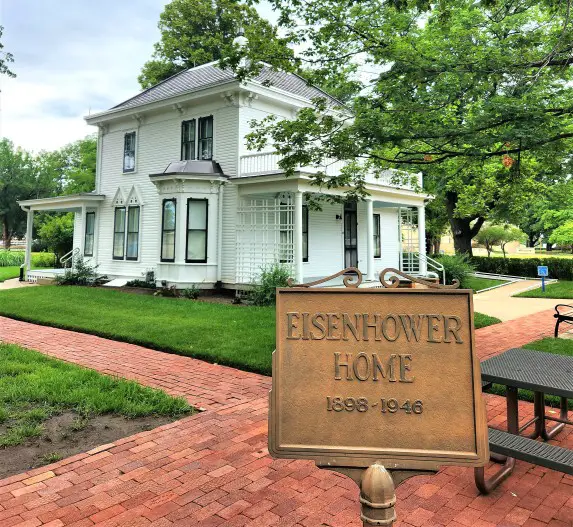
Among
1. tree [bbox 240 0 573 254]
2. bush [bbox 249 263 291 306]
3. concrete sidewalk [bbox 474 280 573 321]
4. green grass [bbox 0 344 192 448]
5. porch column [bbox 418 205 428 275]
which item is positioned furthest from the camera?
porch column [bbox 418 205 428 275]

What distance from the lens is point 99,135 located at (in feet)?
66.7

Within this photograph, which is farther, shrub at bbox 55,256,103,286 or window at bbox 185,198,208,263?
shrub at bbox 55,256,103,286

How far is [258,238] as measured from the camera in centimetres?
1576

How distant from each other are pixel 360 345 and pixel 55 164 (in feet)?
226

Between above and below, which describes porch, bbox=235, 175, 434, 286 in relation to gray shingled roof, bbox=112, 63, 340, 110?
below

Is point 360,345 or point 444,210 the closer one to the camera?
point 360,345

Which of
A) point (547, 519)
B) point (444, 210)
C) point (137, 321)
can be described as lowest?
point (547, 519)

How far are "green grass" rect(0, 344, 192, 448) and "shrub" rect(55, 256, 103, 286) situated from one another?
13.0 meters

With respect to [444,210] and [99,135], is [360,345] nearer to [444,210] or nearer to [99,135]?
[99,135]

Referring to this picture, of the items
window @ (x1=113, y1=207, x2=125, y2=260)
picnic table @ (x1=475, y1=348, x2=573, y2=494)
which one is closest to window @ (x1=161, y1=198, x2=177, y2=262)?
window @ (x1=113, y1=207, x2=125, y2=260)

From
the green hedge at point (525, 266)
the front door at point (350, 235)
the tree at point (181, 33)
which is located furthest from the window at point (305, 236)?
the tree at point (181, 33)

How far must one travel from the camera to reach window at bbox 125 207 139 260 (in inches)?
719

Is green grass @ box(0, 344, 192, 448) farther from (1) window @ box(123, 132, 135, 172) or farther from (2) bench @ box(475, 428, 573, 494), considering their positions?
(1) window @ box(123, 132, 135, 172)

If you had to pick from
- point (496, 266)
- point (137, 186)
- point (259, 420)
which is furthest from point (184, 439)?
point (496, 266)
